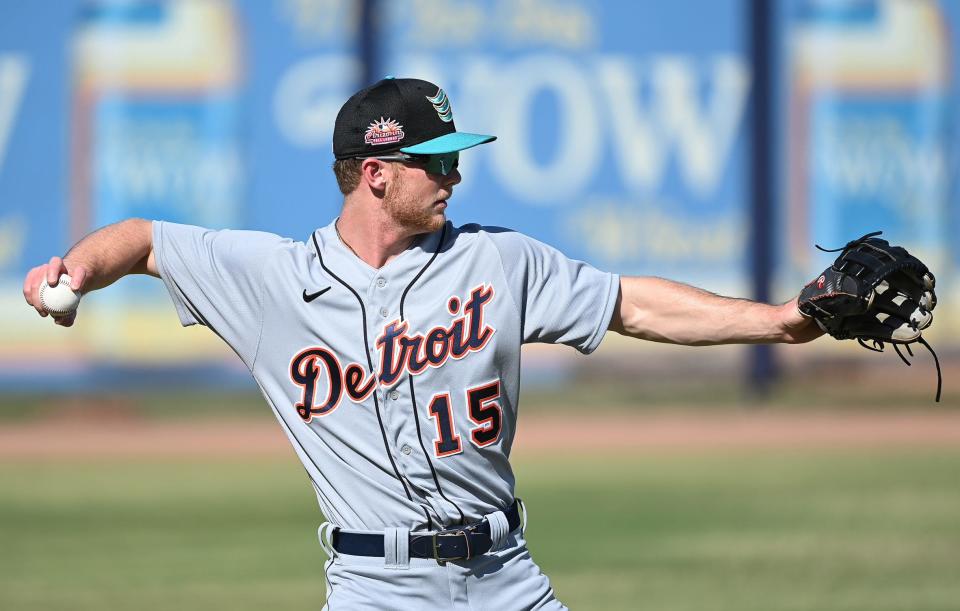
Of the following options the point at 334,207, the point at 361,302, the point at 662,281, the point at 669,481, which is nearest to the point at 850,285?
the point at 662,281

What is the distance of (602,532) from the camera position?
9.01 meters

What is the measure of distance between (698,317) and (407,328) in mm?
759

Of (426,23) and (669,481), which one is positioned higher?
(426,23)

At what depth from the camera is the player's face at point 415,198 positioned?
3.67m

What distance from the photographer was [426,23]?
18938mm

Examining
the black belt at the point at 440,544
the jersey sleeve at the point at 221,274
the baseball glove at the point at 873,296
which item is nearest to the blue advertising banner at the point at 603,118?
the jersey sleeve at the point at 221,274

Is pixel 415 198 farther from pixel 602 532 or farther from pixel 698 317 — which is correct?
pixel 602 532

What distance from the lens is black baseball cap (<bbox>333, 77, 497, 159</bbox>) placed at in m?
3.64

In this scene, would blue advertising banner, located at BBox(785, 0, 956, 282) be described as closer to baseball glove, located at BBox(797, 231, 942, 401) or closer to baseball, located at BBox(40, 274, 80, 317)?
baseball glove, located at BBox(797, 231, 942, 401)

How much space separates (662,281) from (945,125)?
16084mm

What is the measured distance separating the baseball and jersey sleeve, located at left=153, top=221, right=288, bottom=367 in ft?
1.35

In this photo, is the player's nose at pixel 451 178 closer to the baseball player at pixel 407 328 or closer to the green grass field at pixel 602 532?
the baseball player at pixel 407 328

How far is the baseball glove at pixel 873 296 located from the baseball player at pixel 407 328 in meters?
0.09

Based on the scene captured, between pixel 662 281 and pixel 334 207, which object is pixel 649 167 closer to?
pixel 334 207
